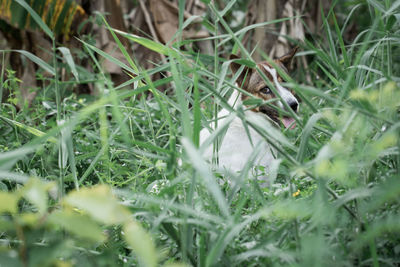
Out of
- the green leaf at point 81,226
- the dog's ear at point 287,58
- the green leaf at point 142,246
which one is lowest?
the dog's ear at point 287,58

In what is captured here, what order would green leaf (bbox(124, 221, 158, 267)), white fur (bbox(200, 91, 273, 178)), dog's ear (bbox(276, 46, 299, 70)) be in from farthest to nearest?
dog's ear (bbox(276, 46, 299, 70)), white fur (bbox(200, 91, 273, 178)), green leaf (bbox(124, 221, 158, 267))

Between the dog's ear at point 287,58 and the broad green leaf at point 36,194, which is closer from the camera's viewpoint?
the broad green leaf at point 36,194

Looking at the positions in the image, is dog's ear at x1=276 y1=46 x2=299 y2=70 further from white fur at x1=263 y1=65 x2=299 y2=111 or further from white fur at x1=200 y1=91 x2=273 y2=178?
white fur at x1=200 y1=91 x2=273 y2=178

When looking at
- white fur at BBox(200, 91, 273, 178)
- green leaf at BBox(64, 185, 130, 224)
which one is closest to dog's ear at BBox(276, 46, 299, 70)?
white fur at BBox(200, 91, 273, 178)

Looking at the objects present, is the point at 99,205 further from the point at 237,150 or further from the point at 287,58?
the point at 287,58

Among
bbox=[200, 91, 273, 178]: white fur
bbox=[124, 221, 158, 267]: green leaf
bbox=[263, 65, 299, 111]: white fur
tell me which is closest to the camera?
bbox=[124, 221, 158, 267]: green leaf

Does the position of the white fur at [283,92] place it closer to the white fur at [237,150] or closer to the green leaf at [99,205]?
the white fur at [237,150]

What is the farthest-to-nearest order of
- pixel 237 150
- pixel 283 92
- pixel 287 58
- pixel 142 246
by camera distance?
pixel 287 58 < pixel 283 92 < pixel 237 150 < pixel 142 246

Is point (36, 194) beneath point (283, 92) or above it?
above

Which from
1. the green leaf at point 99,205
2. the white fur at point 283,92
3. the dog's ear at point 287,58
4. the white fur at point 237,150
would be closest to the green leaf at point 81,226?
the green leaf at point 99,205

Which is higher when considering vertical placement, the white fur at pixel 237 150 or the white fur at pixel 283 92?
the white fur at pixel 283 92

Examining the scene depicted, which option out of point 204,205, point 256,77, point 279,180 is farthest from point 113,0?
point 204,205

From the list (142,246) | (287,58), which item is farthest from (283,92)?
(142,246)

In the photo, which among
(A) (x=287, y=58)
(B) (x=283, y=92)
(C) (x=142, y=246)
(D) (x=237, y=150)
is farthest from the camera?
(A) (x=287, y=58)
